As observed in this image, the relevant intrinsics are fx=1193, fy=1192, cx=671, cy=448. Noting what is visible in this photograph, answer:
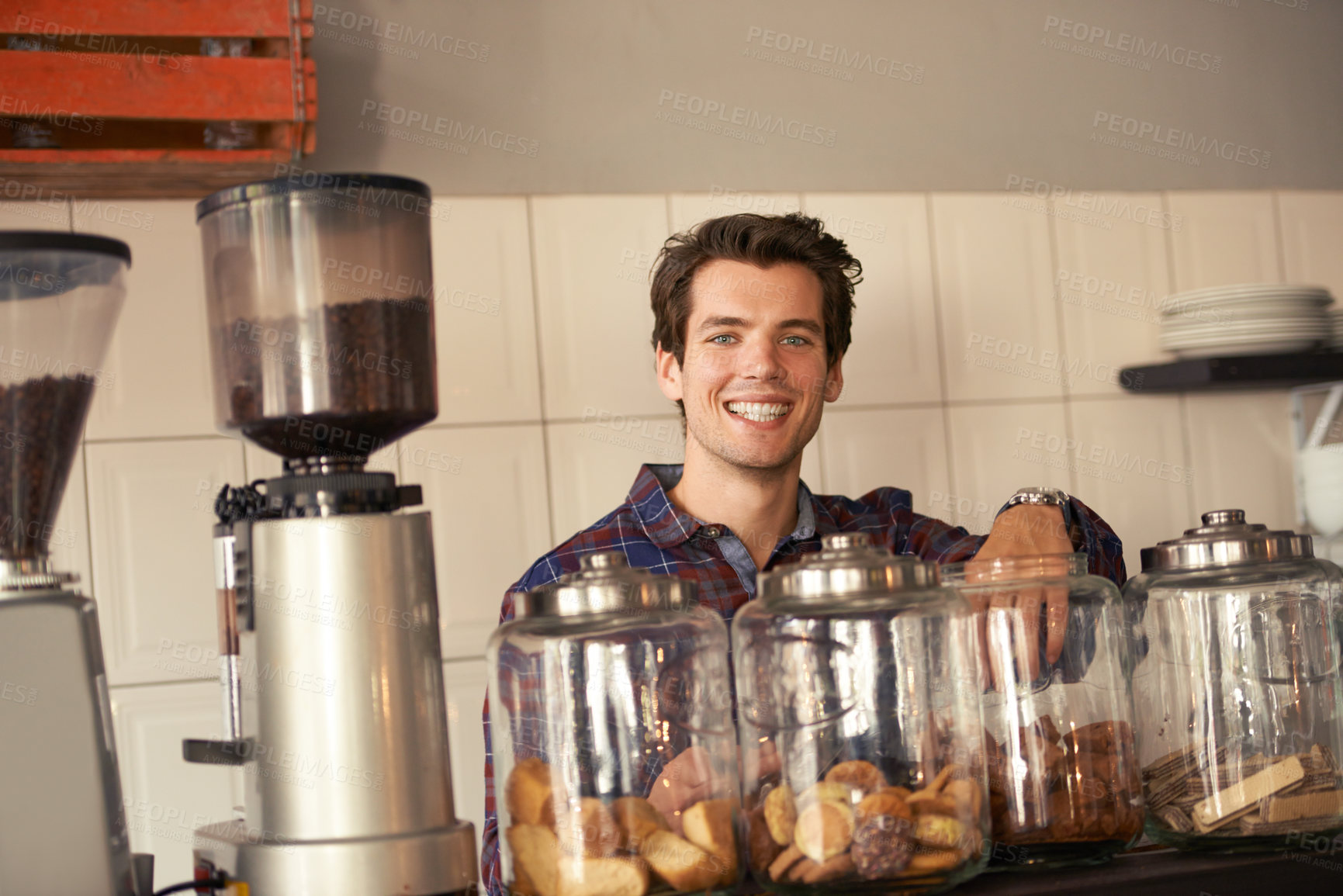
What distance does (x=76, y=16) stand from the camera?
4.53ft

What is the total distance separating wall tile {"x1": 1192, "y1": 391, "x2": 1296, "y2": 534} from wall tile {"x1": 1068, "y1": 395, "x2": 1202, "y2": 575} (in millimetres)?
28

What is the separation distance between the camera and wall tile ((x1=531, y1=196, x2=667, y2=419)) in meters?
1.76

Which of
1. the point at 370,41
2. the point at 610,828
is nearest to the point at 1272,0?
the point at 370,41

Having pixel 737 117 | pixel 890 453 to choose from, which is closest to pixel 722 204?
pixel 737 117

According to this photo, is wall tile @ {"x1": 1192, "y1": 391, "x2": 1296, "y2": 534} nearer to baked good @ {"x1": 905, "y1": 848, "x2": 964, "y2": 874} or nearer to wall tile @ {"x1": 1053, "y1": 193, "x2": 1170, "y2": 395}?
wall tile @ {"x1": 1053, "y1": 193, "x2": 1170, "y2": 395}

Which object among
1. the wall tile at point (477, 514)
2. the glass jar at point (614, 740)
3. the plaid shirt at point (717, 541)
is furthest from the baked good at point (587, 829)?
the wall tile at point (477, 514)

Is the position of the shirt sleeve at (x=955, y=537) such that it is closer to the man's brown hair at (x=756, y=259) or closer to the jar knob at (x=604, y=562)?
the man's brown hair at (x=756, y=259)

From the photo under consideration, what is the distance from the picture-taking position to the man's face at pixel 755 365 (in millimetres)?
1548

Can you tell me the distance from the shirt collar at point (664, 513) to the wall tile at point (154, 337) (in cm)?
59

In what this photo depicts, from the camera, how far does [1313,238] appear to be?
2.07 metres

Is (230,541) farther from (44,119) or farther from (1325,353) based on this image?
(1325,353)

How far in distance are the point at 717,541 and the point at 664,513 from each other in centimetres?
8

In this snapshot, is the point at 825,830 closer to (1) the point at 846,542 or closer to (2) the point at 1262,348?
(1) the point at 846,542

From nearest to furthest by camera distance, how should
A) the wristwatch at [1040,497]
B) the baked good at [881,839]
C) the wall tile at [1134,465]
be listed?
1. the baked good at [881,839]
2. the wristwatch at [1040,497]
3. the wall tile at [1134,465]
